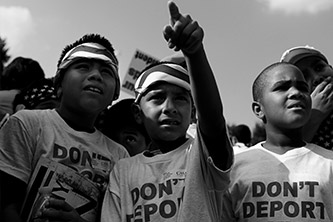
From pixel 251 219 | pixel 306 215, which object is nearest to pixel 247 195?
pixel 251 219

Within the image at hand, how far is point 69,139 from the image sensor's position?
2545 millimetres

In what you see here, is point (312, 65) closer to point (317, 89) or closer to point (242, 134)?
point (317, 89)

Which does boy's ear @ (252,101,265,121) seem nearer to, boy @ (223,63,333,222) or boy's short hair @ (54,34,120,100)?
boy @ (223,63,333,222)

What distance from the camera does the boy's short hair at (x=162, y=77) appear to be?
8.39 feet

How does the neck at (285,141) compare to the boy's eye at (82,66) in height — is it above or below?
below

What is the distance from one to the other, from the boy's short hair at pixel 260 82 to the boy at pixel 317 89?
29 cm

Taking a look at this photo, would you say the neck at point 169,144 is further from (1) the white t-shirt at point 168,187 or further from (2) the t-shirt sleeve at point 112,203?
(2) the t-shirt sleeve at point 112,203

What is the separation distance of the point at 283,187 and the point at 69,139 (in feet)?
3.75

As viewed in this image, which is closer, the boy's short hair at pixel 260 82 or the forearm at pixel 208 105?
the forearm at pixel 208 105

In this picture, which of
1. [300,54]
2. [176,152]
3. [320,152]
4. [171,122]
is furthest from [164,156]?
[300,54]

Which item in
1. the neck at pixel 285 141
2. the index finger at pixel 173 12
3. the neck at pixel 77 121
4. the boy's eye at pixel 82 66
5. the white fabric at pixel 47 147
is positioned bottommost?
the white fabric at pixel 47 147

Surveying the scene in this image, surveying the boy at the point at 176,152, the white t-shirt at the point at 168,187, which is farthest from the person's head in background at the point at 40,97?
the white t-shirt at the point at 168,187

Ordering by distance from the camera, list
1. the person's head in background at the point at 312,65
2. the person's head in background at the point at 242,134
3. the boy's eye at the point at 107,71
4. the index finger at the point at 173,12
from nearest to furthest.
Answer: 1. the index finger at the point at 173,12
2. the boy's eye at the point at 107,71
3. the person's head in background at the point at 312,65
4. the person's head in background at the point at 242,134

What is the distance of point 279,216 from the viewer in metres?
2.37
